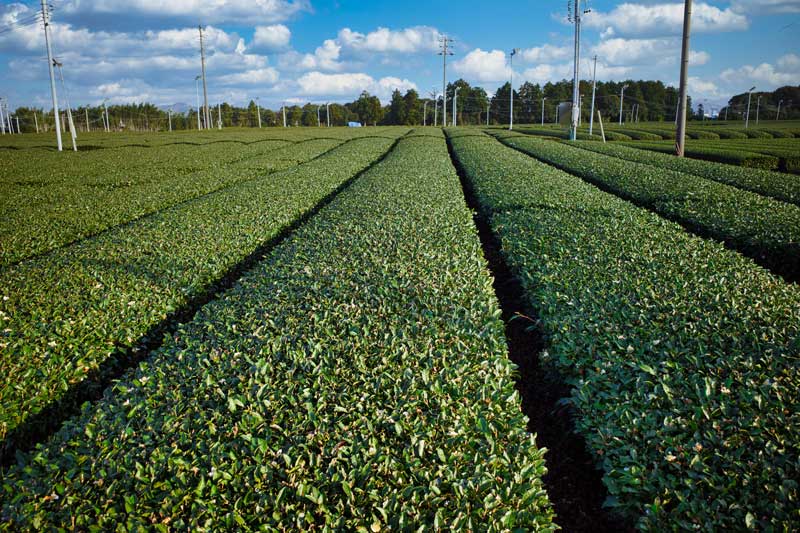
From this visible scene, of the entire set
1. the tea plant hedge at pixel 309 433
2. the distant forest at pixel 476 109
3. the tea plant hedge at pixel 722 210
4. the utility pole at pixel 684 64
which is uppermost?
the distant forest at pixel 476 109

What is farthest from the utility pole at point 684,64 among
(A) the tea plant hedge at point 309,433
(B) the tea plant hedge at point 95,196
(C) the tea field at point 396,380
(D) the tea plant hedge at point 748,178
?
(A) the tea plant hedge at point 309,433

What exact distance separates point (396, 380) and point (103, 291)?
4170mm

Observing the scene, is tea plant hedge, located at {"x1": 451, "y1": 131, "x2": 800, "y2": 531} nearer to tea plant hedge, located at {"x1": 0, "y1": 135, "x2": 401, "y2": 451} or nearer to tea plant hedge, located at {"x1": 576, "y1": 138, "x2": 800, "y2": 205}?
tea plant hedge, located at {"x1": 0, "y1": 135, "x2": 401, "y2": 451}

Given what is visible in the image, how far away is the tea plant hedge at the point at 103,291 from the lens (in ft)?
13.6

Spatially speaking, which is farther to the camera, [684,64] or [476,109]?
[476,109]

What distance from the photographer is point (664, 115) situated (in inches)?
4975

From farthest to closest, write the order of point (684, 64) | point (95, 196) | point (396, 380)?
1. point (684, 64)
2. point (95, 196)
3. point (396, 380)

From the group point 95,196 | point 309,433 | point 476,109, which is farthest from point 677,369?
point 476,109

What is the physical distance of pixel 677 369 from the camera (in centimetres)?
370

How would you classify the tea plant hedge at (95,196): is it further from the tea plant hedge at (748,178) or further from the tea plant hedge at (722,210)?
the tea plant hedge at (748,178)

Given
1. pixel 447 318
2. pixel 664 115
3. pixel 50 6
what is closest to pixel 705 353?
pixel 447 318

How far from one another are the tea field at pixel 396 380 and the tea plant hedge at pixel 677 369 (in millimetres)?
21

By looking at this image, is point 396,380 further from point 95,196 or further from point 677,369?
point 95,196

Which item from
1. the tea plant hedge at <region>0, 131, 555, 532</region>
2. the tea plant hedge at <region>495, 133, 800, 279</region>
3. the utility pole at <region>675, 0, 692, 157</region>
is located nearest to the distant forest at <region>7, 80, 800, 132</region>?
the utility pole at <region>675, 0, 692, 157</region>
